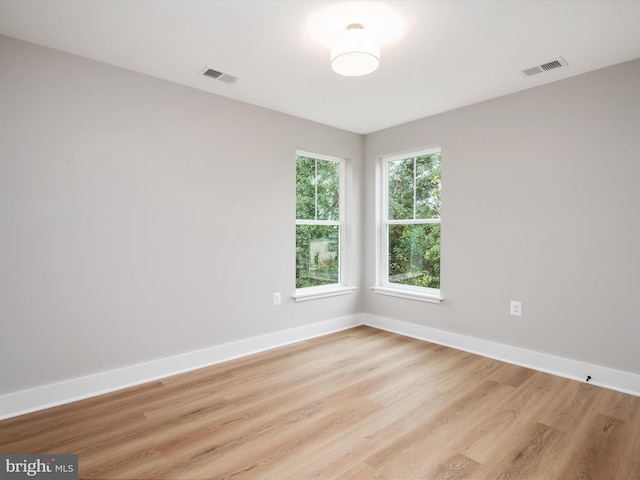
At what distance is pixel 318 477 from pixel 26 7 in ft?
9.94

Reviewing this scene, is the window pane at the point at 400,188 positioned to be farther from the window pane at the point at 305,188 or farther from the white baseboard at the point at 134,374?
the white baseboard at the point at 134,374

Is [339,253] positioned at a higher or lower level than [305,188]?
lower

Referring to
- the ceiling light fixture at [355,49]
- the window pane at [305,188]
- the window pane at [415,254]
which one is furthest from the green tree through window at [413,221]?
the ceiling light fixture at [355,49]

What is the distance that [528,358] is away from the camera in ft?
10.3

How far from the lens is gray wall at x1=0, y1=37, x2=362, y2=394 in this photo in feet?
7.73

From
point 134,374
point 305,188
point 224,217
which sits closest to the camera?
point 134,374

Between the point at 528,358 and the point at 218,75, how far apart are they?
3.62 m

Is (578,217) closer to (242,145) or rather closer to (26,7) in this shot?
(242,145)

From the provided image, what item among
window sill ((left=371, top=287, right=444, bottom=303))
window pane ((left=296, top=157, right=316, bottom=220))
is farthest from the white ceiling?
window sill ((left=371, top=287, right=444, bottom=303))

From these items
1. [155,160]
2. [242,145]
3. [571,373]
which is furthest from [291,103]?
[571,373]

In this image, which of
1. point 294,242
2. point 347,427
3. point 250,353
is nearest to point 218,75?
point 294,242

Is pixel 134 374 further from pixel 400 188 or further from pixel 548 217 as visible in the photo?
pixel 548 217

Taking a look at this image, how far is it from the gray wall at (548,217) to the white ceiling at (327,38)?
299 millimetres

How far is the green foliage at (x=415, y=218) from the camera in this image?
12.9 ft
